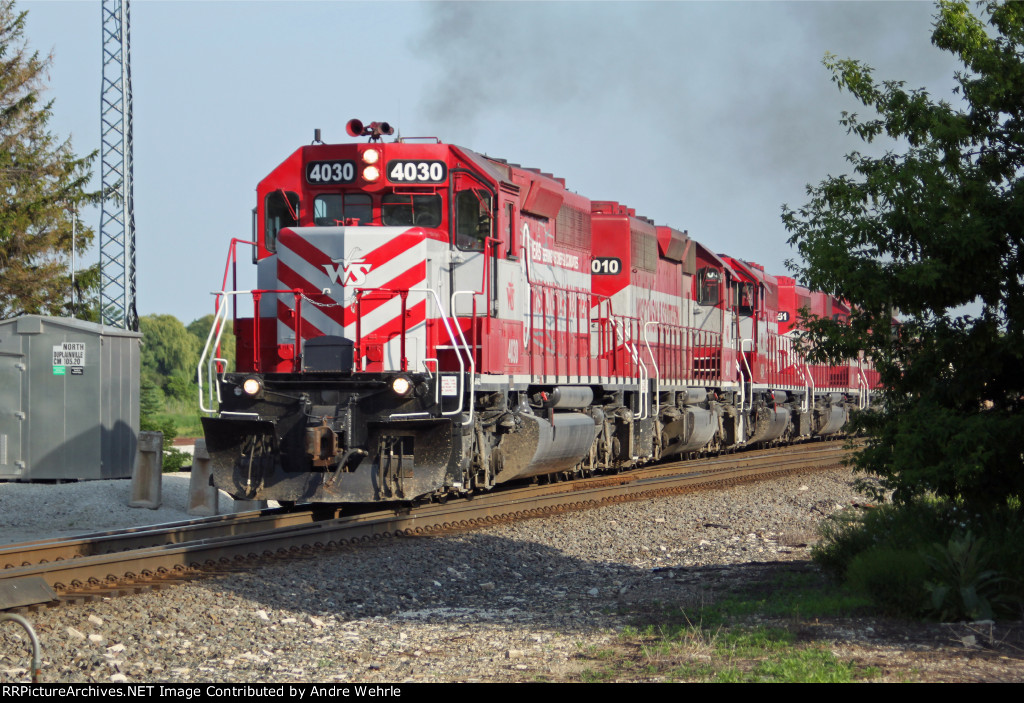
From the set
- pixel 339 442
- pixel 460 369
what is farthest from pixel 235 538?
pixel 460 369

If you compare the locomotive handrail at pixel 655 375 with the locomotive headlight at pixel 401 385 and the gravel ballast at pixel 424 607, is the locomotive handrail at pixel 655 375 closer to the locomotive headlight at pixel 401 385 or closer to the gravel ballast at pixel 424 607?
the gravel ballast at pixel 424 607

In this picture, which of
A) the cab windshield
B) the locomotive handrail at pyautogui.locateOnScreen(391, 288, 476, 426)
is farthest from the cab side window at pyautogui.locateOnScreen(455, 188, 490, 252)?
the locomotive handrail at pyautogui.locateOnScreen(391, 288, 476, 426)

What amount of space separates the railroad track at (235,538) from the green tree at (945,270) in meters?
2.41

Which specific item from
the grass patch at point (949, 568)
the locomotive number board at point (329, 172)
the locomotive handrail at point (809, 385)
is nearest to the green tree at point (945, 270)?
the grass patch at point (949, 568)

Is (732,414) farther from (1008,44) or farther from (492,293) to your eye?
(1008,44)

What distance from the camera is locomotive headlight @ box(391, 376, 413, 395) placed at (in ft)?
35.3

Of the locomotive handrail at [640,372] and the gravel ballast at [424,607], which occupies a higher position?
the locomotive handrail at [640,372]

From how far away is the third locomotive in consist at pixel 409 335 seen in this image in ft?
35.7

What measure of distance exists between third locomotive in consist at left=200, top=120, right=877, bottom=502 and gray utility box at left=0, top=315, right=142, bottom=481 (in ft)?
15.1

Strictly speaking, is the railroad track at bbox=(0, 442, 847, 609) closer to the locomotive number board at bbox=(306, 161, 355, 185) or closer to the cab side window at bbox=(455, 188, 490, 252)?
the cab side window at bbox=(455, 188, 490, 252)

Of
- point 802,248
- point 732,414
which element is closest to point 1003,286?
point 802,248

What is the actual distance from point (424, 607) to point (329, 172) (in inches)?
225

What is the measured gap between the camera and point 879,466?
316 inches

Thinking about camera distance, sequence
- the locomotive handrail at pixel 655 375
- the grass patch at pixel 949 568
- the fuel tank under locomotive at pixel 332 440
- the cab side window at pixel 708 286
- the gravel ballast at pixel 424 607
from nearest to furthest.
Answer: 1. the gravel ballast at pixel 424 607
2. the grass patch at pixel 949 568
3. the fuel tank under locomotive at pixel 332 440
4. the locomotive handrail at pixel 655 375
5. the cab side window at pixel 708 286
